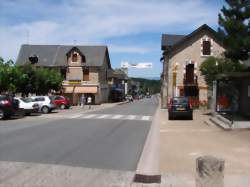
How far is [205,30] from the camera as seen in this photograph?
55.1m

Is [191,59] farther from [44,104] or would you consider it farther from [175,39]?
[44,104]

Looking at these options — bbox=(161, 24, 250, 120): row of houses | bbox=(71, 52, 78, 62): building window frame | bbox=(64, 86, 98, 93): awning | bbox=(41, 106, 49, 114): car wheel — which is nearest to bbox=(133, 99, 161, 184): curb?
bbox=(41, 106, 49, 114): car wheel

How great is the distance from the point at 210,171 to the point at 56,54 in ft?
225

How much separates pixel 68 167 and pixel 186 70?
46.1 m

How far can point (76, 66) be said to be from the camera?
234ft

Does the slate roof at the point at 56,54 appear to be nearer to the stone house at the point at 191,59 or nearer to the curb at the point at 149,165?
the stone house at the point at 191,59

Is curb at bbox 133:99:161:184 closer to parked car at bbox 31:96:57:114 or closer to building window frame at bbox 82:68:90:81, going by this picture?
parked car at bbox 31:96:57:114

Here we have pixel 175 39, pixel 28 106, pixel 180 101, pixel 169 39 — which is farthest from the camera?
pixel 175 39

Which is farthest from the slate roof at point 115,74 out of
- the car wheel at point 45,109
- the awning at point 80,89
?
the car wheel at point 45,109

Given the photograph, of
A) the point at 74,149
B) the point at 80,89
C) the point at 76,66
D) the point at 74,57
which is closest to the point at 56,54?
the point at 74,57

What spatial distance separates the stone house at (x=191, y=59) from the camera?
55.1 meters

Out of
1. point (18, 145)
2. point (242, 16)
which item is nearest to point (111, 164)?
point (18, 145)

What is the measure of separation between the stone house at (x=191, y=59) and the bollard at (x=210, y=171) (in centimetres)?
4872

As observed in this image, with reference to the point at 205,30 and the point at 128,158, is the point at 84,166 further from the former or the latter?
the point at 205,30
